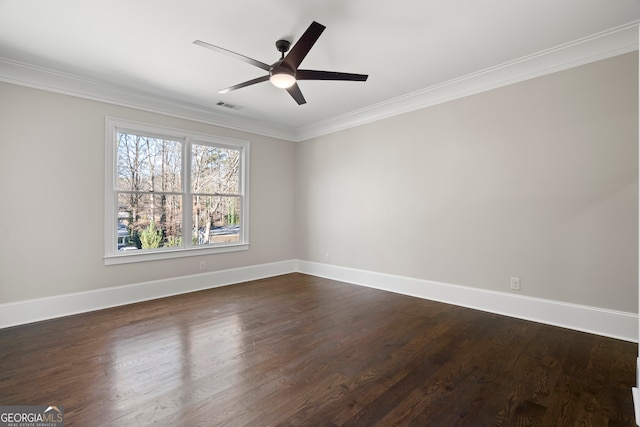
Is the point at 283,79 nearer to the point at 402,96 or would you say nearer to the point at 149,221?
the point at 402,96

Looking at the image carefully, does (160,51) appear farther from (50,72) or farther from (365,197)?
(365,197)

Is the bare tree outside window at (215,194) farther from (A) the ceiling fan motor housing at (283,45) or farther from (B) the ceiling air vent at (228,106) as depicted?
(A) the ceiling fan motor housing at (283,45)

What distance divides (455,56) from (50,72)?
4435mm

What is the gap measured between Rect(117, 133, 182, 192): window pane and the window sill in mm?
892

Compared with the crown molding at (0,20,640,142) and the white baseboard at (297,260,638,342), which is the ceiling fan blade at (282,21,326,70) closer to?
the crown molding at (0,20,640,142)

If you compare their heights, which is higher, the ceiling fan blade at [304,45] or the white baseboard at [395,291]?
the ceiling fan blade at [304,45]

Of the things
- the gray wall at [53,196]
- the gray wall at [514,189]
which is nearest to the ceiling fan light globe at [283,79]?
the gray wall at [514,189]

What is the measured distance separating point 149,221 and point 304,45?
329cm

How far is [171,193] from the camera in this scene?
4391mm

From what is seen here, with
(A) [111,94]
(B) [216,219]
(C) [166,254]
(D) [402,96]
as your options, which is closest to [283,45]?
(D) [402,96]

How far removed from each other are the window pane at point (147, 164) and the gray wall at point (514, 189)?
2769mm

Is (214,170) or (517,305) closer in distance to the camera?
(517,305)

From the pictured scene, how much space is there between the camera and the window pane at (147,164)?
399 cm

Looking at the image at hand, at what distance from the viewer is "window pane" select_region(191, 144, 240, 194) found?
4703 mm
